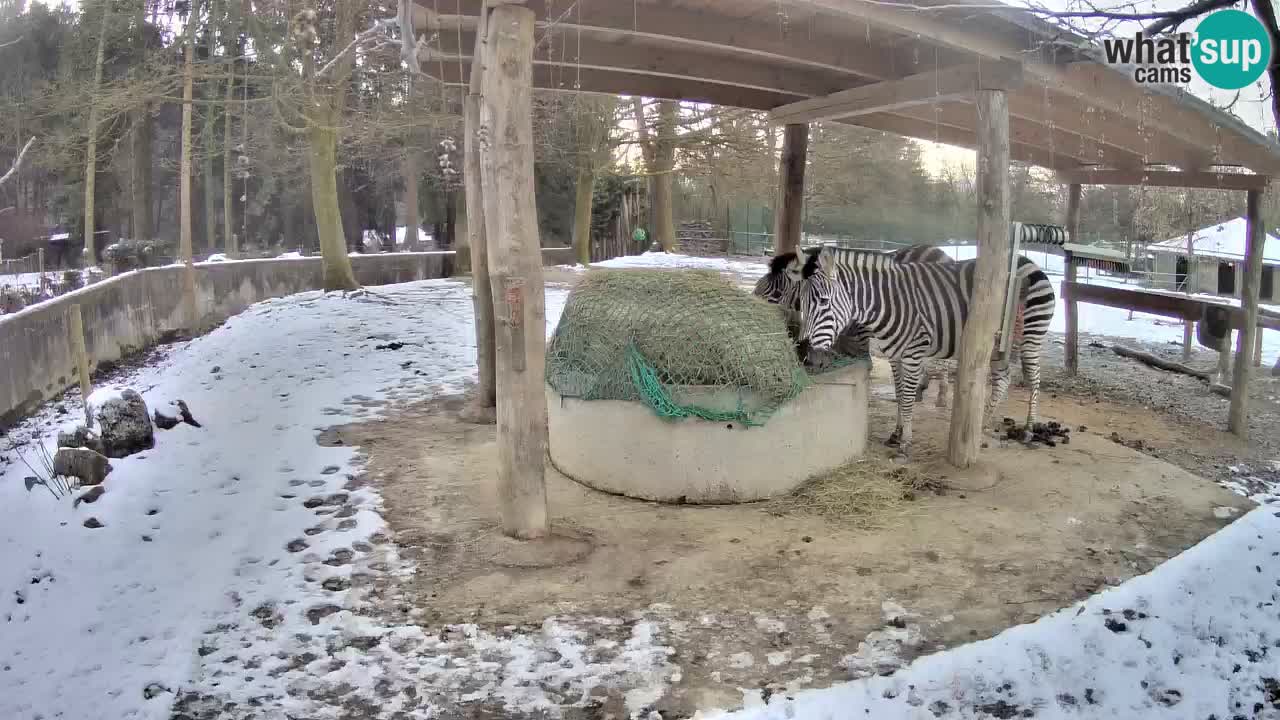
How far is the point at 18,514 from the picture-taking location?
213 inches

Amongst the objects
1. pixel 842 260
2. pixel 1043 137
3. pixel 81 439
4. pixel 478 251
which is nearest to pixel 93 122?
pixel 81 439

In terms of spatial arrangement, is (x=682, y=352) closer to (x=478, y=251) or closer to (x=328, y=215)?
(x=478, y=251)

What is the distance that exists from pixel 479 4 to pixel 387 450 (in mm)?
3598

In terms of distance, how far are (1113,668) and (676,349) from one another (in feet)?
10.4

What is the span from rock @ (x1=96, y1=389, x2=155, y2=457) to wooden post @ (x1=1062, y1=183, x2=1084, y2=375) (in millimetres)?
10643

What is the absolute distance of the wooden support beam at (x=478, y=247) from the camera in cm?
698

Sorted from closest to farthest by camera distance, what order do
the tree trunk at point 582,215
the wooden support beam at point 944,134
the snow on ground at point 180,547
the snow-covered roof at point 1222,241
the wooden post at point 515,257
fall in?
the snow on ground at point 180,547, the wooden post at point 515,257, the wooden support beam at point 944,134, the snow-covered roof at point 1222,241, the tree trunk at point 582,215

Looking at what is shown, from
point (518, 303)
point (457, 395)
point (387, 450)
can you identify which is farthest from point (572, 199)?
point (518, 303)

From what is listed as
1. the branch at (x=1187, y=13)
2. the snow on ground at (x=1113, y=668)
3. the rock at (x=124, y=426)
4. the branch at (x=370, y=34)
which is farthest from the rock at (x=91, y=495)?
the branch at (x=1187, y=13)

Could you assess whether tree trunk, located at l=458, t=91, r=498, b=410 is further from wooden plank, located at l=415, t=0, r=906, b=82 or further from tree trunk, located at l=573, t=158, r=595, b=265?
tree trunk, located at l=573, t=158, r=595, b=265

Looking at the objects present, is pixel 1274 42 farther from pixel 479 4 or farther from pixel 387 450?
pixel 387 450

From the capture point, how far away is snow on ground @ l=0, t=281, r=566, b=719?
3.57m

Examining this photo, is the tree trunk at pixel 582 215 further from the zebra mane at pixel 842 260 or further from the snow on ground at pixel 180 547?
the zebra mane at pixel 842 260

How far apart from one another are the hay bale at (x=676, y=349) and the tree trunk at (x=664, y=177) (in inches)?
575
